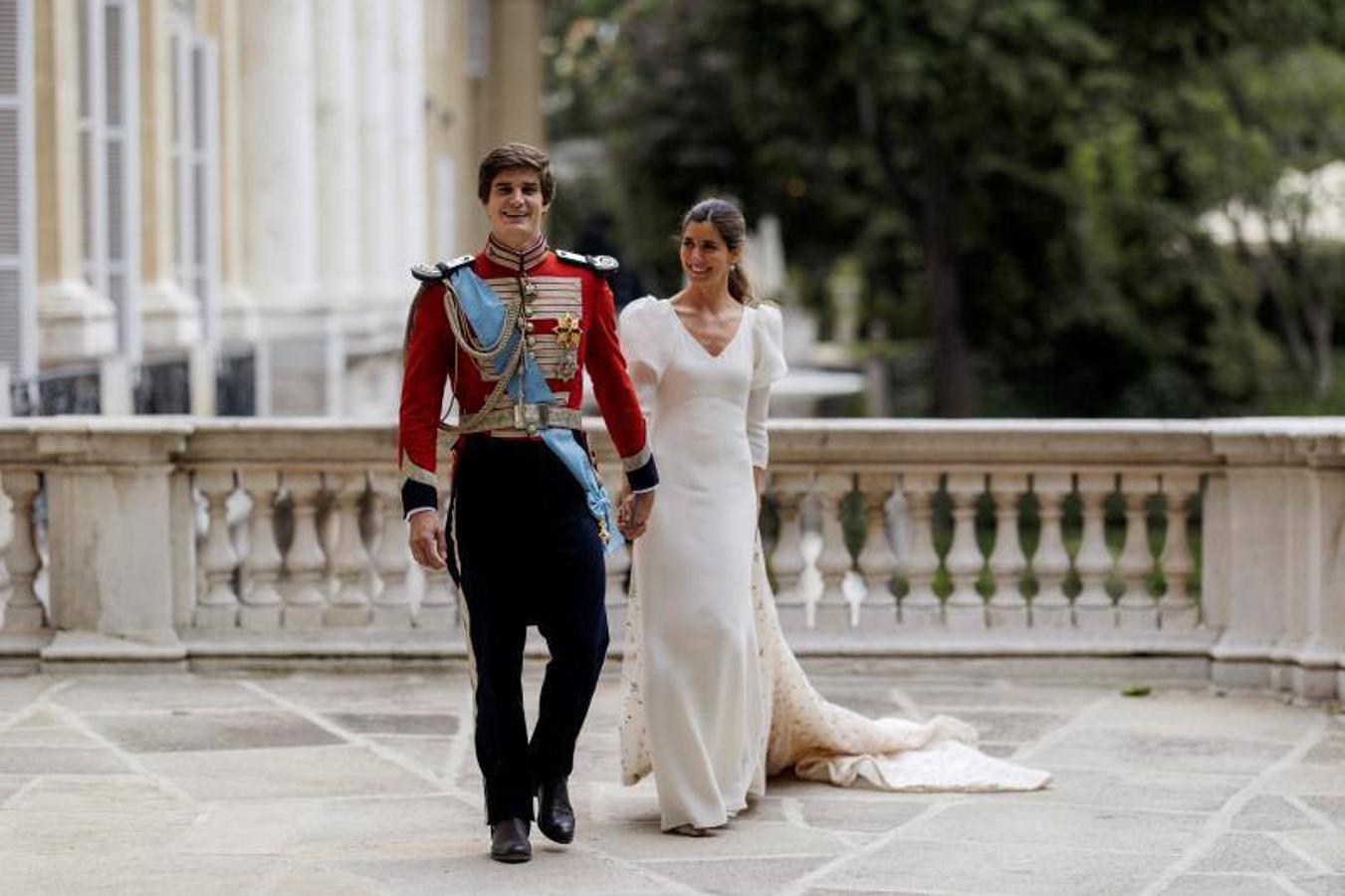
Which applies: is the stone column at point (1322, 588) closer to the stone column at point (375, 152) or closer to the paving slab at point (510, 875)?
the paving slab at point (510, 875)

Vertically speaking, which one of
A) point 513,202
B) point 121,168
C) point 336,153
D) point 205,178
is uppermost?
point 336,153

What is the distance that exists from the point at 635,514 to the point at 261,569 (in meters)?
3.65

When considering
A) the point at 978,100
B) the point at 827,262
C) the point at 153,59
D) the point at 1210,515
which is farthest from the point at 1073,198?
the point at 1210,515

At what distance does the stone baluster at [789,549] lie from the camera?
1094 centimetres

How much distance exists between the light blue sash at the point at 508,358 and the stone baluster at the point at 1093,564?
3931 millimetres

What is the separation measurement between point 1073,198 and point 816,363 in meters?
11.5

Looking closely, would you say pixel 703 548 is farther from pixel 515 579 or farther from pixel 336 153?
pixel 336 153

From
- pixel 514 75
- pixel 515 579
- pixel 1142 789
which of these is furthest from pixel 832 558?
pixel 514 75

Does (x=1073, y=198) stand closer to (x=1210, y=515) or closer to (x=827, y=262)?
(x=827, y=262)

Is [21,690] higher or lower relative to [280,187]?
lower

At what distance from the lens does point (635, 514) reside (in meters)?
7.71

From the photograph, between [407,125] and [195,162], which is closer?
[195,162]

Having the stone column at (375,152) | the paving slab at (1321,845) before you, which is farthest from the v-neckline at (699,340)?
the stone column at (375,152)

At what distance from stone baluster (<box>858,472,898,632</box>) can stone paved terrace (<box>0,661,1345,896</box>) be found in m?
A: 0.36
